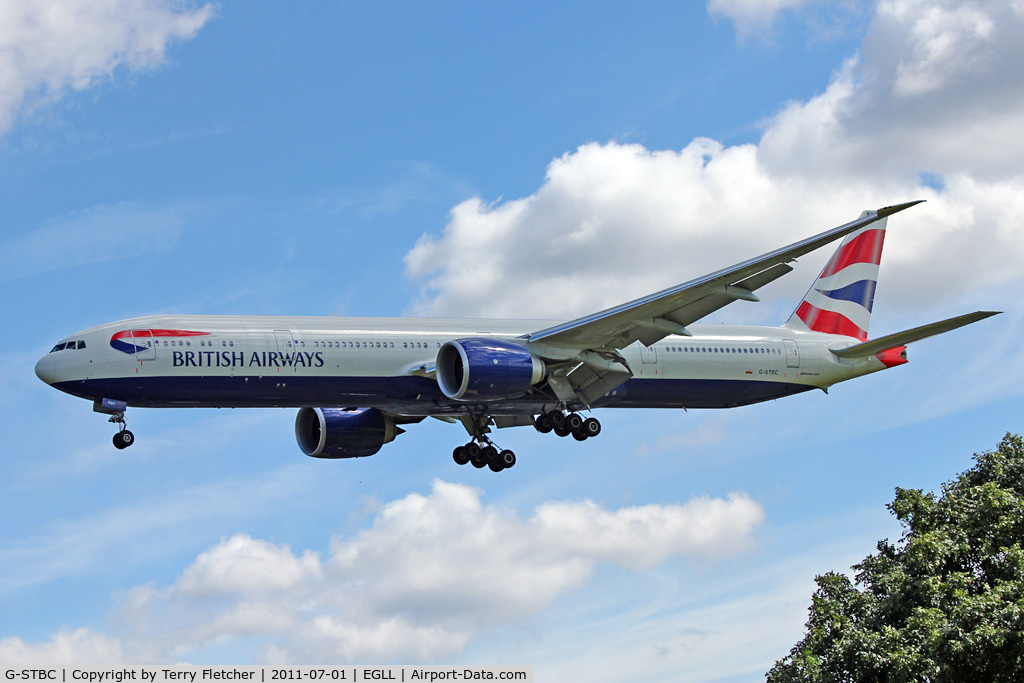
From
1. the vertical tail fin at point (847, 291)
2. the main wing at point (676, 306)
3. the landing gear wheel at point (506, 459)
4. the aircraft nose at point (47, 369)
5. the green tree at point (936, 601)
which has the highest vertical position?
the vertical tail fin at point (847, 291)

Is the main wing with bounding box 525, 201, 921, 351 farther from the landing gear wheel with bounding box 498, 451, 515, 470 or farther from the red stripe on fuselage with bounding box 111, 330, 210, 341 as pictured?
the red stripe on fuselage with bounding box 111, 330, 210, 341

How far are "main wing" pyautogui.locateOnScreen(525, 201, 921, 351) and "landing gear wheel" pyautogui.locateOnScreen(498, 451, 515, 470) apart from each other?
591cm

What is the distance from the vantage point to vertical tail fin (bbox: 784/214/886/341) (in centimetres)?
4644

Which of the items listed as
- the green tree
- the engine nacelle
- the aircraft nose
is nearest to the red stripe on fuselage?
the aircraft nose

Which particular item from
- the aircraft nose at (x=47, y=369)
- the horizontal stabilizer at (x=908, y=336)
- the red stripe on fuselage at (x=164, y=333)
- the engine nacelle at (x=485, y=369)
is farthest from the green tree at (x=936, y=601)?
the aircraft nose at (x=47, y=369)

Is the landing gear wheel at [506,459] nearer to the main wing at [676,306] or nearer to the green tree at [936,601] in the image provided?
the main wing at [676,306]

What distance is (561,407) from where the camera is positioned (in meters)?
39.5

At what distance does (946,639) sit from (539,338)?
14.1 meters

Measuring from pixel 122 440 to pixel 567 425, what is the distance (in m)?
13.8

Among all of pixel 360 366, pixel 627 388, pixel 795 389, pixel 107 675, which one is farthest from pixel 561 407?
pixel 107 675

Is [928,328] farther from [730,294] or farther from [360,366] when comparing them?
[360,366]

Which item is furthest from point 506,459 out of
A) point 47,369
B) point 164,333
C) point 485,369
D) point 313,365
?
point 47,369

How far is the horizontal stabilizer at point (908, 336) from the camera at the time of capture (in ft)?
115

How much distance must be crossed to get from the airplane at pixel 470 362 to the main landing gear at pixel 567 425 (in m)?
0.04
